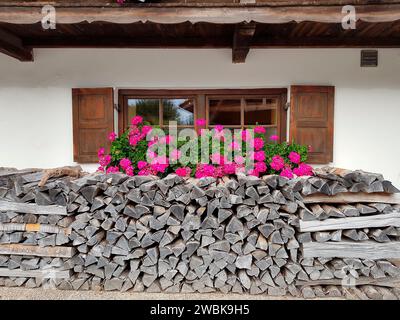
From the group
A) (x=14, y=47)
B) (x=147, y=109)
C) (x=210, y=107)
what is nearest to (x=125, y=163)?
(x=147, y=109)

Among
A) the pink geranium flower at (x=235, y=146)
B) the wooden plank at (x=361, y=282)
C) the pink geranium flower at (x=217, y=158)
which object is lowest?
the wooden plank at (x=361, y=282)

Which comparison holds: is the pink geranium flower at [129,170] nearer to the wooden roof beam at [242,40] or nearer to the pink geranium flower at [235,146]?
the pink geranium flower at [235,146]

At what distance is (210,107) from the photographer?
377 cm

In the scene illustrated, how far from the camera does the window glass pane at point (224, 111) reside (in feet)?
12.3

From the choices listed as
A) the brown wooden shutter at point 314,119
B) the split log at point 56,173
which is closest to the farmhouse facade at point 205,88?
the brown wooden shutter at point 314,119

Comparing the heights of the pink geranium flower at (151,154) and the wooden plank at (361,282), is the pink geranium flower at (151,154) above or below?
above

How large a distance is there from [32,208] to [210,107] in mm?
2544

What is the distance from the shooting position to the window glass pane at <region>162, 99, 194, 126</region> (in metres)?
3.79

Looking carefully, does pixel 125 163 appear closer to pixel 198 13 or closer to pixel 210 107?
pixel 210 107

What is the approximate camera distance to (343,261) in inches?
99.3

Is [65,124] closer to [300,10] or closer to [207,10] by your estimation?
[207,10]

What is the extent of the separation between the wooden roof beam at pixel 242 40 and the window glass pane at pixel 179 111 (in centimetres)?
92
